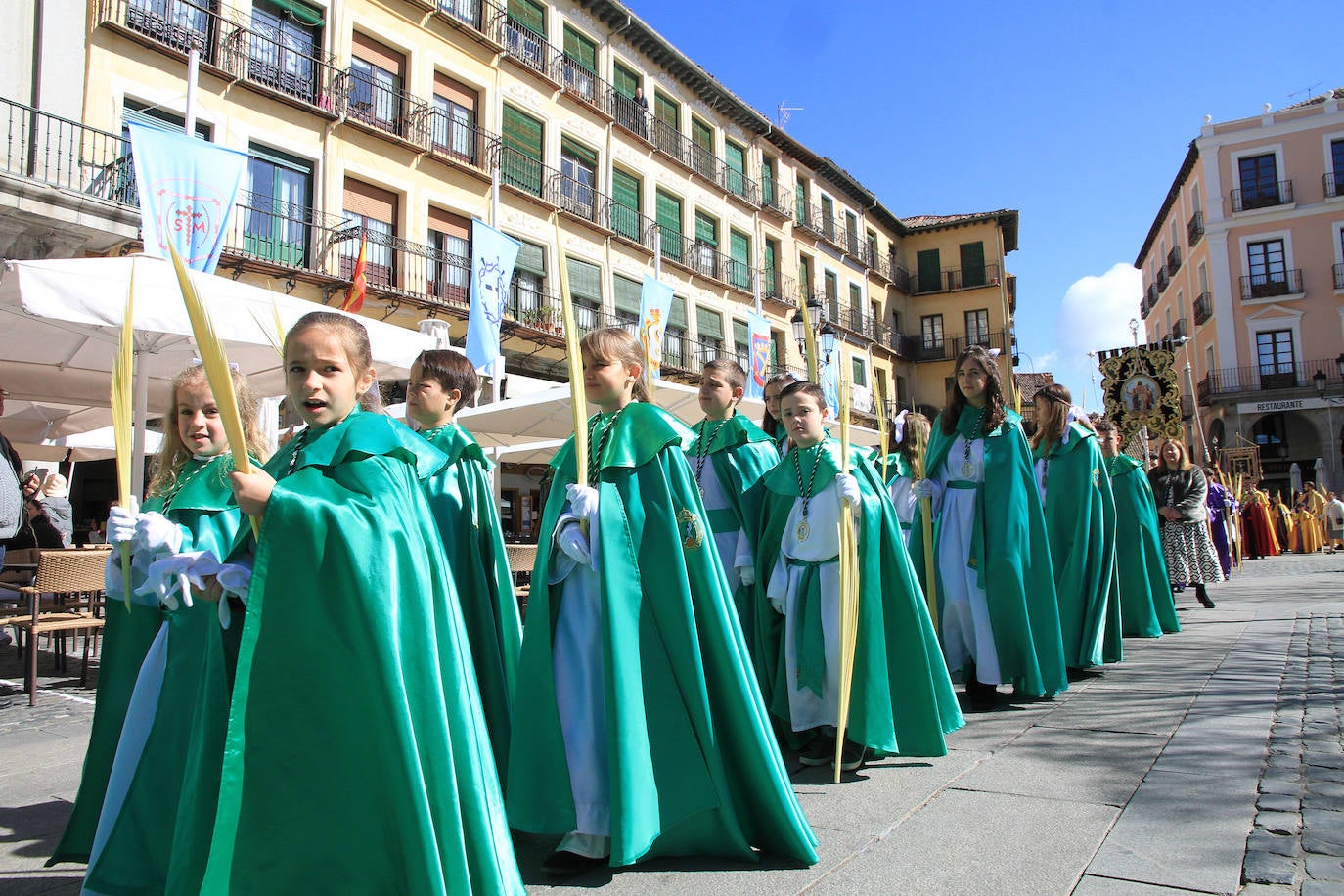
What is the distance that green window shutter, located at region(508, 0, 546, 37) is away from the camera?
21562 millimetres

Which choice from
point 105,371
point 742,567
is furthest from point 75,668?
point 742,567

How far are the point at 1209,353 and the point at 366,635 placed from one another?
43150 millimetres

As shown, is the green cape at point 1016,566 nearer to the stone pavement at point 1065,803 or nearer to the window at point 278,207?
the stone pavement at point 1065,803

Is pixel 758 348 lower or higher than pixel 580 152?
lower

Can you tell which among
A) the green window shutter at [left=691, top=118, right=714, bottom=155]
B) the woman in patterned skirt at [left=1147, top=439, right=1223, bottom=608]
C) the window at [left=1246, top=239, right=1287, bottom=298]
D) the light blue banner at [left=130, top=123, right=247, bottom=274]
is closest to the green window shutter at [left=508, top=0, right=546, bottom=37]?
the green window shutter at [left=691, top=118, right=714, bottom=155]

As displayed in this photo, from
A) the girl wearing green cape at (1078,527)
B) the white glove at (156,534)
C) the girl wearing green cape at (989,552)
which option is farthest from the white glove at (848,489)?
the girl wearing green cape at (1078,527)

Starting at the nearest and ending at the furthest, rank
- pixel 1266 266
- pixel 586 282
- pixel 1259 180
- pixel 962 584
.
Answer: pixel 962 584
pixel 586 282
pixel 1266 266
pixel 1259 180

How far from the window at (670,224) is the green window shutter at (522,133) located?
480 cm

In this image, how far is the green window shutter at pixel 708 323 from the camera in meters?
27.0

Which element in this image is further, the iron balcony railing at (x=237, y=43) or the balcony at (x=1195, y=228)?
the balcony at (x=1195, y=228)

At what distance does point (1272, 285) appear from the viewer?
36531mm

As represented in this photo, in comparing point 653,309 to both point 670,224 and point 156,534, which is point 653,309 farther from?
point 670,224

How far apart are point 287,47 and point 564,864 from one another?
16.9 meters

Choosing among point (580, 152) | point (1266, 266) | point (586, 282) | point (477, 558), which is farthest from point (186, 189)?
point (1266, 266)
